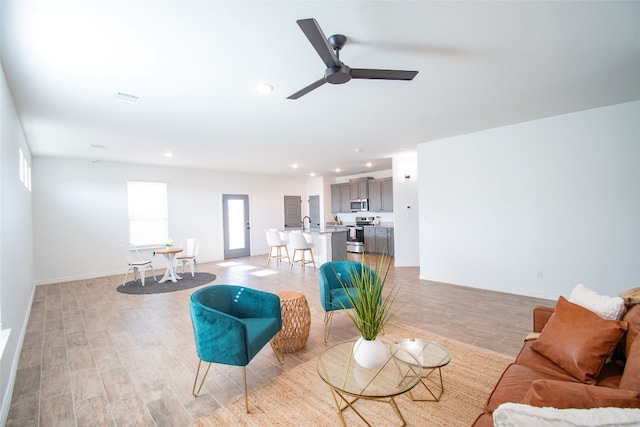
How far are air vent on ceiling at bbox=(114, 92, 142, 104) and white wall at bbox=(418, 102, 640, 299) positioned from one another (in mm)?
4644

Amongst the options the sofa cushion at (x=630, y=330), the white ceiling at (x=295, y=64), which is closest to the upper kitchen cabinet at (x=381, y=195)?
the white ceiling at (x=295, y=64)

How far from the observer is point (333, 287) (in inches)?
135

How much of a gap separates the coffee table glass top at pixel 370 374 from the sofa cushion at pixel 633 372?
0.92 meters

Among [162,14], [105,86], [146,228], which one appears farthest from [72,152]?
[162,14]

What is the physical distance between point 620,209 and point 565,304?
9.42ft

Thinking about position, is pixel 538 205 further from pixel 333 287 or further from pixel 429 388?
pixel 429 388

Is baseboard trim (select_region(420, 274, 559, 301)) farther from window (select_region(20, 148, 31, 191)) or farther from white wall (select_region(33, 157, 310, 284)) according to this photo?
window (select_region(20, 148, 31, 191))

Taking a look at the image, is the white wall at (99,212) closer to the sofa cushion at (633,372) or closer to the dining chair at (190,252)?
the dining chair at (190,252)

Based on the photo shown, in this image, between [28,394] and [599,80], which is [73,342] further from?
[599,80]

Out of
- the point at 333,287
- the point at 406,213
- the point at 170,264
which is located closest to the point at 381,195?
the point at 406,213

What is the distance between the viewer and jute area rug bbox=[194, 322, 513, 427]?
1.89 metres

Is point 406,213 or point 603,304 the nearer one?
point 603,304

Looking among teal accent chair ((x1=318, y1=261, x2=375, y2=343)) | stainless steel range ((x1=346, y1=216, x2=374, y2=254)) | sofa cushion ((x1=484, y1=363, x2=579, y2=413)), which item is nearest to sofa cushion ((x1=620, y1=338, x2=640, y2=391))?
sofa cushion ((x1=484, y1=363, x2=579, y2=413))

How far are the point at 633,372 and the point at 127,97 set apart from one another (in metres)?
4.34
